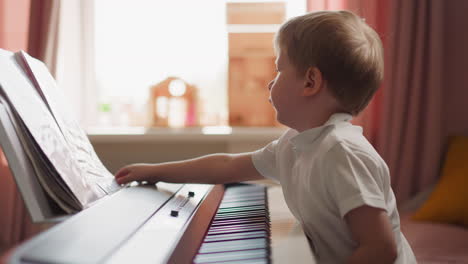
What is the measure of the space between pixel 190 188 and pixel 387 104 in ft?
4.52

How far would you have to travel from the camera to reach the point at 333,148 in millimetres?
851

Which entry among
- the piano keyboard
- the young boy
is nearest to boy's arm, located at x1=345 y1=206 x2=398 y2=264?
the young boy

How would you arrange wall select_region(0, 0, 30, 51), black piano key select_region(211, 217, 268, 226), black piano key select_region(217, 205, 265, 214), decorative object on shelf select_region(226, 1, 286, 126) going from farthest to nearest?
1. decorative object on shelf select_region(226, 1, 286, 126)
2. wall select_region(0, 0, 30, 51)
3. black piano key select_region(217, 205, 265, 214)
4. black piano key select_region(211, 217, 268, 226)

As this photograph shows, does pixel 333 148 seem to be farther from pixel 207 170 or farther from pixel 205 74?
pixel 205 74

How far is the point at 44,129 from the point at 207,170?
472mm

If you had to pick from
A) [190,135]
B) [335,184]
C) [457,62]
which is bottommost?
[190,135]

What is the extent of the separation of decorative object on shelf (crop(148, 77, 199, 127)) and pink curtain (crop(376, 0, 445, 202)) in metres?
0.99

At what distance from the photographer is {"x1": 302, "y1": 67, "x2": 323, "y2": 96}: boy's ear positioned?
97 cm

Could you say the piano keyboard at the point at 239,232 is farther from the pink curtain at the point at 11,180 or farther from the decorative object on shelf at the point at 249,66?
the pink curtain at the point at 11,180

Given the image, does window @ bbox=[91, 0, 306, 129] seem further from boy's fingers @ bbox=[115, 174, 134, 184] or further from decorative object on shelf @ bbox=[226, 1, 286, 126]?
boy's fingers @ bbox=[115, 174, 134, 184]

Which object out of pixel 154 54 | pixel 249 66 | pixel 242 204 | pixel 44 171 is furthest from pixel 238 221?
pixel 154 54

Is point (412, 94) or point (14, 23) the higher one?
point (14, 23)

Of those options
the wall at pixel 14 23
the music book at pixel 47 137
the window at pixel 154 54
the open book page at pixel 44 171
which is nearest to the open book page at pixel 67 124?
the music book at pixel 47 137

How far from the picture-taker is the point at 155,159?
2475 millimetres
